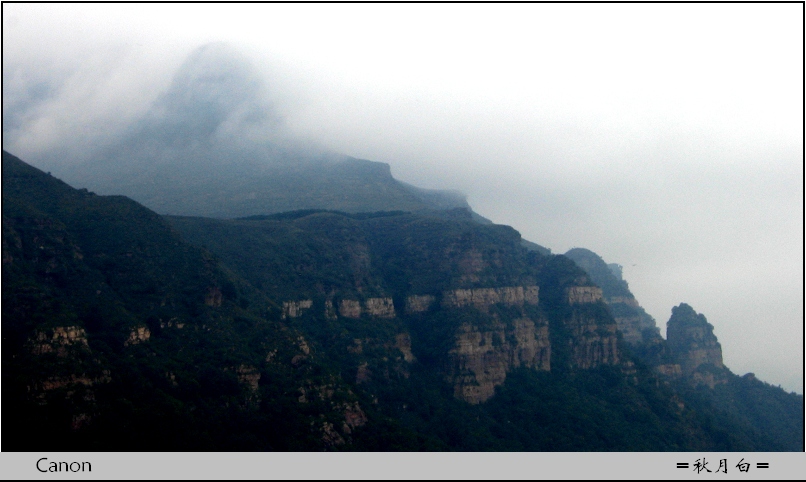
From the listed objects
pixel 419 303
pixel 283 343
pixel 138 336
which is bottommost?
pixel 283 343

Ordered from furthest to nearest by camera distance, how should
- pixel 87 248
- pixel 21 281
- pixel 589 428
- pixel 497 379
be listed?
pixel 497 379, pixel 589 428, pixel 87 248, pixel 21 281

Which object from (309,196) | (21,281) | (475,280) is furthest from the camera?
(309,196)

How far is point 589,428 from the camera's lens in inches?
4535

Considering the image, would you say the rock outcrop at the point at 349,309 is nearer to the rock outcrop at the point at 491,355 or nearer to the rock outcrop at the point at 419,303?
the rock outcrop at the point at 419,303

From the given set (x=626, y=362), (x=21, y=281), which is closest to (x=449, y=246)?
(x=626, y=362)

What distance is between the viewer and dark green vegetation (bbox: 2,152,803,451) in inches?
2852

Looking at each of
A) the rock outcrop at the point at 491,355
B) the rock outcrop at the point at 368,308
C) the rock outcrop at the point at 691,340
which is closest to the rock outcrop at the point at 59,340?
the rock outcrop at the point at 368,308

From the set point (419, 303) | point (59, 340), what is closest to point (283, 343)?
point (59, 340)

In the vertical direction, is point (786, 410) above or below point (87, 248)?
below

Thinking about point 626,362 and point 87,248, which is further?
point 626,362

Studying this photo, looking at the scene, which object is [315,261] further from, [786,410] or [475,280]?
[786,410]

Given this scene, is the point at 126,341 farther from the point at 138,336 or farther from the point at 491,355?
the point at 491,355

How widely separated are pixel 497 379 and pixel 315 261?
32.8 meters

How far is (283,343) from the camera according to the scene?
91938 millimetres
